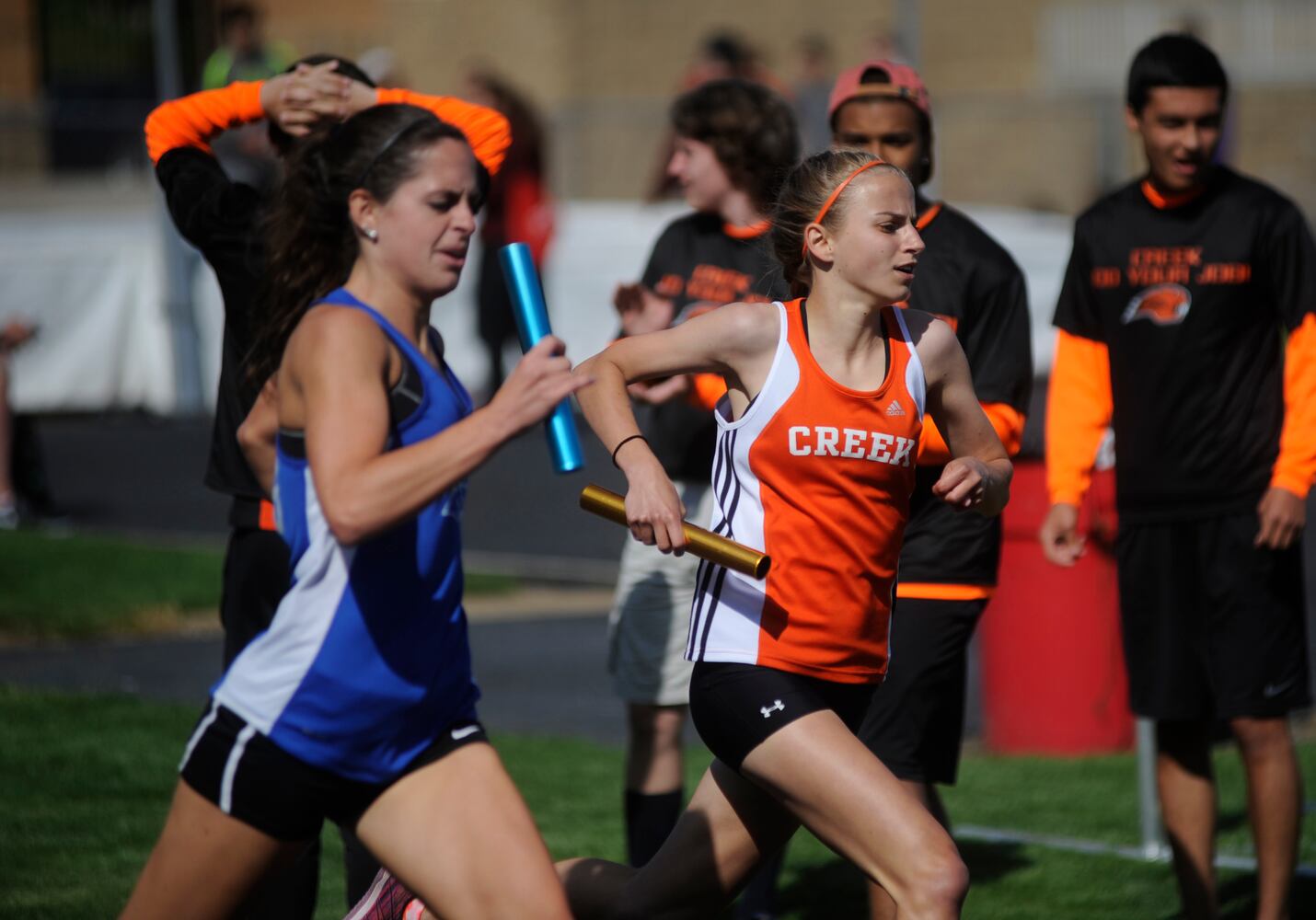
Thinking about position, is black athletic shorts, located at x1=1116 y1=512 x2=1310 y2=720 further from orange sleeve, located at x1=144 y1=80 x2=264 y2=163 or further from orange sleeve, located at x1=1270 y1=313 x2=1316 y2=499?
orange sleeve, located at x1=144 y1=80 x2=264 y2=163

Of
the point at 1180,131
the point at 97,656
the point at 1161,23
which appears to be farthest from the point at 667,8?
the point at 1180,131

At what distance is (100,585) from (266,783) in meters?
7.05

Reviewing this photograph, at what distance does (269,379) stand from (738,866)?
142 centimetres

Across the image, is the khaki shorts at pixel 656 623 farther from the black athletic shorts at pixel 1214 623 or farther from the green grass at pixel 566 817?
the black athletic shorts at pixel 1214 623

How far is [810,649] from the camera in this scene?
394cm

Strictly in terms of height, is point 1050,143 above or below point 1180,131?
below

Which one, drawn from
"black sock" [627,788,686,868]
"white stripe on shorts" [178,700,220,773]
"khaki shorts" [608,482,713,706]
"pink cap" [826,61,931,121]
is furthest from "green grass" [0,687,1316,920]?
"pink cap" [826,61,931,121]

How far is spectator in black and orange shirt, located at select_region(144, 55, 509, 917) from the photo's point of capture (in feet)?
Answer: 14.1

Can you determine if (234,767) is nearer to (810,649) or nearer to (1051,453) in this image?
(810,649)

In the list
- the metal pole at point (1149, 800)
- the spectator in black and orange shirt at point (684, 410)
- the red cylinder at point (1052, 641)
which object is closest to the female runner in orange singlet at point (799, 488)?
the spectator in black and orange shirt at point (684, 410)

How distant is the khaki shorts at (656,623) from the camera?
525 cm

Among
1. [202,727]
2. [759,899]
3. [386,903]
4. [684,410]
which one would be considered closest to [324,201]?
[202,727]

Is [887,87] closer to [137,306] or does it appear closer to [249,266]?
[249,266]

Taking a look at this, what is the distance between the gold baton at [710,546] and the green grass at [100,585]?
20.3 feet
